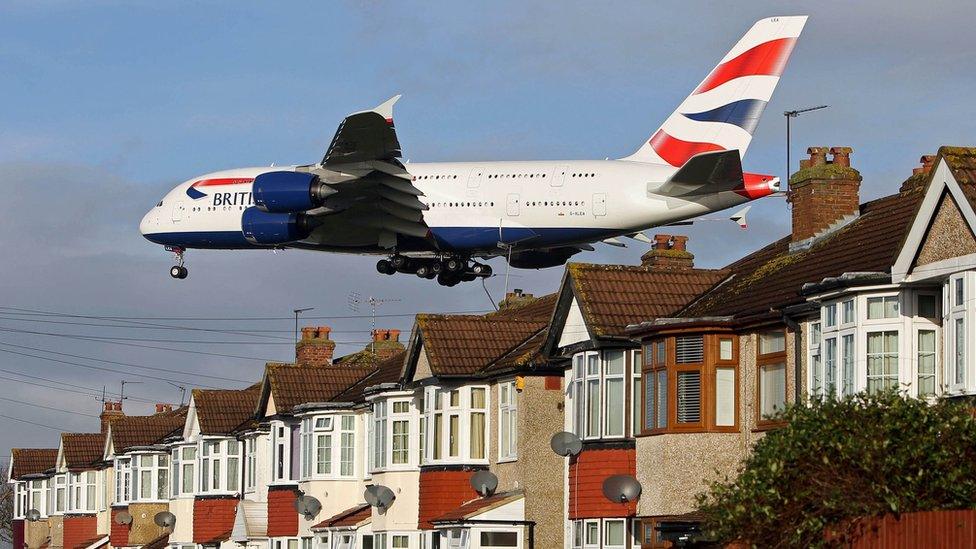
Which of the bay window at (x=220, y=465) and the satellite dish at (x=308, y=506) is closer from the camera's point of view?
the satellite dish at (x=308, y=506)

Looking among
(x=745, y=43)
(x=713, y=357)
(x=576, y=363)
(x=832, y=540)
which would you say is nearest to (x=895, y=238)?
(x=713, y=357)

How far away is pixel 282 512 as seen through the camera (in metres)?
53.5

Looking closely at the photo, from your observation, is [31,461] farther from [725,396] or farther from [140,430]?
[725,396]

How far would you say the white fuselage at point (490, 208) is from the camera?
170 ft

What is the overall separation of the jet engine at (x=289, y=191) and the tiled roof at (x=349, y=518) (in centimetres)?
950

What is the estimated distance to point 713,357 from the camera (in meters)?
30.8

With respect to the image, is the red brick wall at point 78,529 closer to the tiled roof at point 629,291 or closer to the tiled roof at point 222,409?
the tiled roof at point 222,409

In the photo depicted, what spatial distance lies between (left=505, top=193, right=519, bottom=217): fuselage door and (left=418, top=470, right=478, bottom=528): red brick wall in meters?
13.8

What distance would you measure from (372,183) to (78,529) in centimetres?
3161

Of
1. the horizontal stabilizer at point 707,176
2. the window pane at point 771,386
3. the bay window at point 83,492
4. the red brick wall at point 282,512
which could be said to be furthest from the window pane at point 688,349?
the bay window at point 83,492

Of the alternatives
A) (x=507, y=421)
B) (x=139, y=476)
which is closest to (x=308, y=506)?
(x=507, y=421)

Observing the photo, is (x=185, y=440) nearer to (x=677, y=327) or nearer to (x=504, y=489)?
(x=504, y=489)

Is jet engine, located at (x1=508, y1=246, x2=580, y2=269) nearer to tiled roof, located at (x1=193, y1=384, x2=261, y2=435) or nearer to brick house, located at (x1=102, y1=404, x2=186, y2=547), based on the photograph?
tiled roof, located at (x1=193, y1=384, x2=261, y2=435)

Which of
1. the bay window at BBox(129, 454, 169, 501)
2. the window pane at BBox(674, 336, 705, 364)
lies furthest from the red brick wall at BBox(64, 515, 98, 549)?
the window pane at BBox(674, 336, 705, 364)
